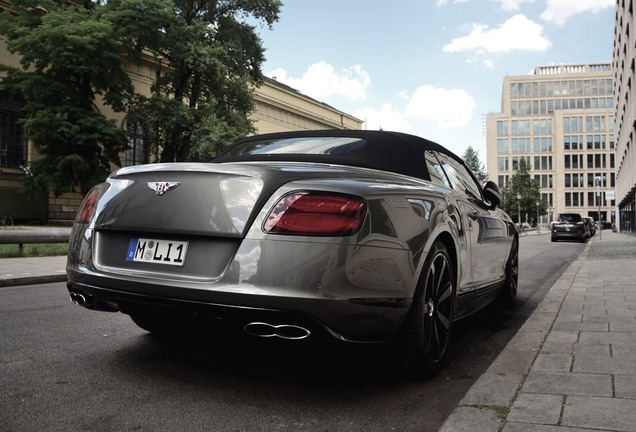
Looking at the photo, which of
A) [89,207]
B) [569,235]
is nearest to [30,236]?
[89,207]

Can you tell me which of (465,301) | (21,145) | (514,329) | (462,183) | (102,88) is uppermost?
(102,88)

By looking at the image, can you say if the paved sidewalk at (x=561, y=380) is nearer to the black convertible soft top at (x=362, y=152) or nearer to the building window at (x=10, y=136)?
the black convertible soft top at (x=362, y=152)

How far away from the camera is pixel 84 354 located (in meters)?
3.69

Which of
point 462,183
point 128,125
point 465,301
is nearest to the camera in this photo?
point 465,301

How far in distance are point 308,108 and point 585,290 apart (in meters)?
53.7

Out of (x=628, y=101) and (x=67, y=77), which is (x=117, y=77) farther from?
(x=628, y=101)

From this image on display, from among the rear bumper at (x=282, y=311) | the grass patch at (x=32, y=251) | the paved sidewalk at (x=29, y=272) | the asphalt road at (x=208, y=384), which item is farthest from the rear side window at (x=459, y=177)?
the grass patch at (x=32, y=251)

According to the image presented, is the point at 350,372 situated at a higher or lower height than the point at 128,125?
lower

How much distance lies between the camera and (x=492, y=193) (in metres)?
5.02

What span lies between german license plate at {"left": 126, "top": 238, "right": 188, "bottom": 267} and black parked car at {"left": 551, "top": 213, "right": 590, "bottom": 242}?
30.0 m

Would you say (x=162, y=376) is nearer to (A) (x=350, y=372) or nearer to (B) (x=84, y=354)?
(B) (x=84, y=354)

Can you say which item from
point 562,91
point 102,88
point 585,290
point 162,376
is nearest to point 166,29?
point 102,88

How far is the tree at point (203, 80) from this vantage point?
→ 94.5 ft

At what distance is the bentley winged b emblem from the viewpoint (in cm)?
294
